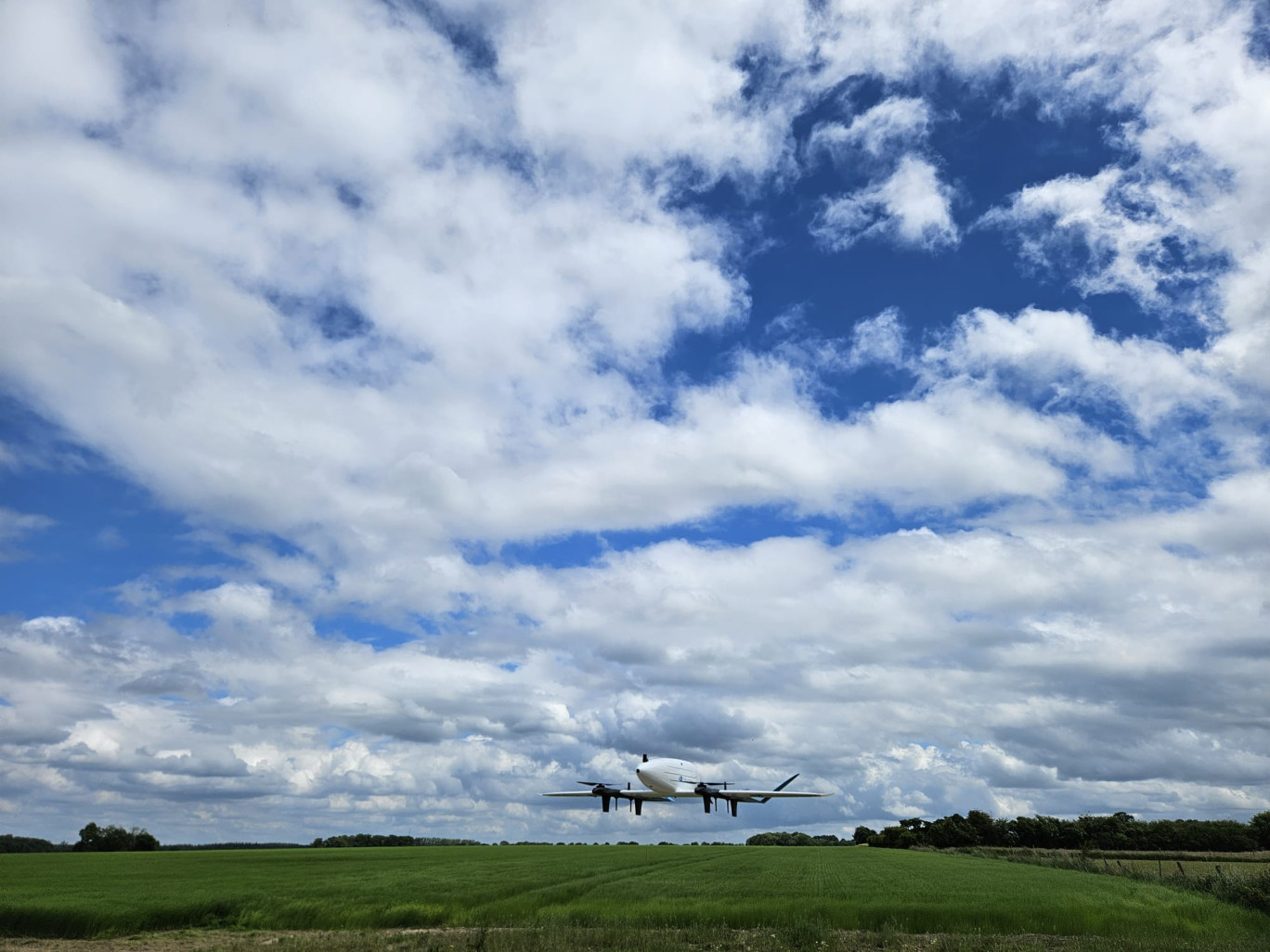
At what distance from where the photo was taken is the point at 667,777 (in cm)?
11394

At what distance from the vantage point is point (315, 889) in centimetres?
4656

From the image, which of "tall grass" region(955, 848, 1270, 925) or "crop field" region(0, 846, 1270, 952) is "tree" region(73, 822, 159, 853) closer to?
"crop field" region(0, 846, 1270, 952)

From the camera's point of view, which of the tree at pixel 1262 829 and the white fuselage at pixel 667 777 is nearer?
the white fuselage at pixel 667 777

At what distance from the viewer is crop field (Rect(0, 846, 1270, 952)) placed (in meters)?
36.9

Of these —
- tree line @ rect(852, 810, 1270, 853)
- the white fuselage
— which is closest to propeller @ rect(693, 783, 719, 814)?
the white fuselage

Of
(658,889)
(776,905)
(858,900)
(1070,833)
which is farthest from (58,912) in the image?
(1070,833)

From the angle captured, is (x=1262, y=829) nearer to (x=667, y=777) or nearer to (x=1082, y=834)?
(x=1082, y=834)

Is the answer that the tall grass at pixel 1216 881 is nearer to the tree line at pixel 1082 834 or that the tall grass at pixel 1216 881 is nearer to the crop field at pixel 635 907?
the crop field at pixel 635 907

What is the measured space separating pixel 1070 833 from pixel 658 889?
13997cm

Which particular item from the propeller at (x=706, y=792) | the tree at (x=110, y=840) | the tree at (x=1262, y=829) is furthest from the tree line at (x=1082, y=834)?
the tree at (x=110, y=840)

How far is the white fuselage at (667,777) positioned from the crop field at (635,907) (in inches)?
2196

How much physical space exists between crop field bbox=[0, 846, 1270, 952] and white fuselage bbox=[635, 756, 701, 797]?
55785mm

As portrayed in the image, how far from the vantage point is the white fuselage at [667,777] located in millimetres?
113069

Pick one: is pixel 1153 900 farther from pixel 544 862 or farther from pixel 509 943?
pixel 544 862
